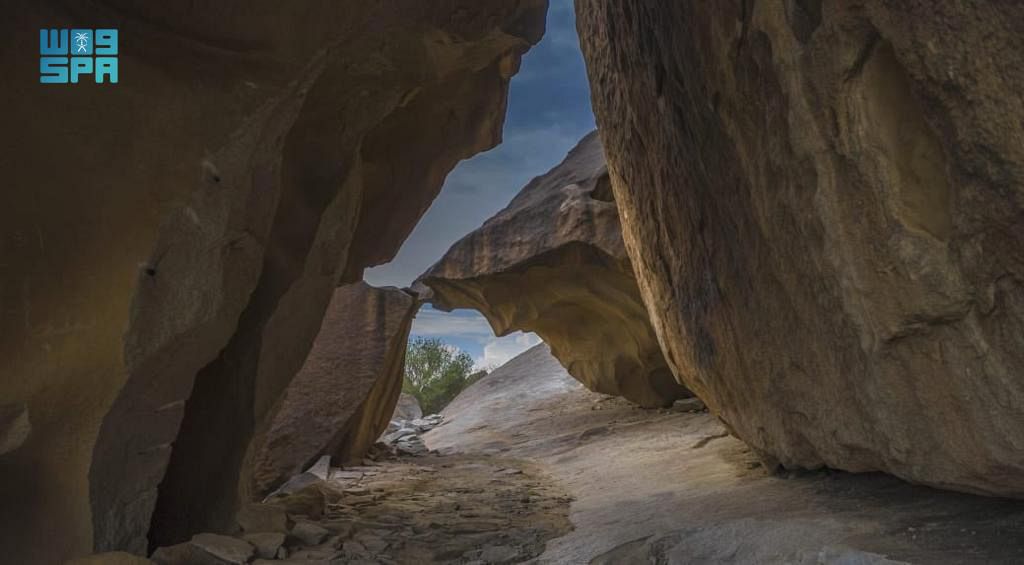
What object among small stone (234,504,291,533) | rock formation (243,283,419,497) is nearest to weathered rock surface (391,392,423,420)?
rock formation (243,283,419,497)

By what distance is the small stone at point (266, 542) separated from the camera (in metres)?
4.45

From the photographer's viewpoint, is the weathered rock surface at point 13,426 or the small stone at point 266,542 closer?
the weathered rock surface at point 13,426

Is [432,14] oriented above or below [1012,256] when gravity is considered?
above

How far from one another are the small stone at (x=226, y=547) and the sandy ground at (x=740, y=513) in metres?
1.94

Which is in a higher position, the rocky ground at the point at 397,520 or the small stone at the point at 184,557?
the small stone at the point at 184,557

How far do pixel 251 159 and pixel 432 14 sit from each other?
6.59 ft

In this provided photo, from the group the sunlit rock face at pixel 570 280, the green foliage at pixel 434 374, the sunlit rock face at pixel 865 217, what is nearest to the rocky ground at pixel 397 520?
the sunlit rock face at pixel 865 217

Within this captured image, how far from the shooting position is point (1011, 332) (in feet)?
8.15

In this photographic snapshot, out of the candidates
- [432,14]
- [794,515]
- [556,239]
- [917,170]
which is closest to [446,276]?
[556,239]

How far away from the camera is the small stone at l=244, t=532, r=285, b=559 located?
14.6 ft

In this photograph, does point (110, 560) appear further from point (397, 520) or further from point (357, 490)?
point (357, 490)

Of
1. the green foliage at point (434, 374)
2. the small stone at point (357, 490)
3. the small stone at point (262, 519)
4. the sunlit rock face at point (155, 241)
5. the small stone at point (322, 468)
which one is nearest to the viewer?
the sunlit rock face at point (155, 241)

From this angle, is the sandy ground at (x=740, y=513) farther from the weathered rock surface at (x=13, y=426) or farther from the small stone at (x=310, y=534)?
the weathered rock surface at (x=13, y=426)

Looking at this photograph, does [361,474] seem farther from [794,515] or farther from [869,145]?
[869,145]
